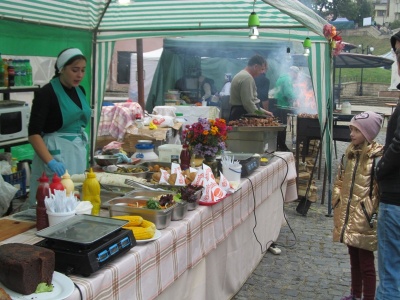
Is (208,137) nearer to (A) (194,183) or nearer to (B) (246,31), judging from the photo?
(A) (194,183)

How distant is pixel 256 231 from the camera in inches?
171

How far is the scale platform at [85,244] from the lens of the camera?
185 centimetres

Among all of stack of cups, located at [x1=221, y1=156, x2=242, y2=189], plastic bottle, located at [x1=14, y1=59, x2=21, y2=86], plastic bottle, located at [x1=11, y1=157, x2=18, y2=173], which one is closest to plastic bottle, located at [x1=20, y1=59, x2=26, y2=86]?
plastic bottle, located at [x1=14, y1=59, x2=21, y2=86]

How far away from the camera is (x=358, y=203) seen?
3.31 meters

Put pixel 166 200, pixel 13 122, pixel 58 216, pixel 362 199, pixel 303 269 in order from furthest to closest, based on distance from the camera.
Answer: pixel 13 122, pixel 303 269, pixel 362 199, pixel 166 200, pixel 58 216

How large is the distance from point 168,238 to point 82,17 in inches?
173

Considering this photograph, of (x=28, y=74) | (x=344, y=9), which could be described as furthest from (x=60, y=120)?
(x=344, y=9)

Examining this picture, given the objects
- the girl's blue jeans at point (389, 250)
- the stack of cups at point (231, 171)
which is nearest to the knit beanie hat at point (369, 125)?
the girl's blue jeans at point (389, 250)

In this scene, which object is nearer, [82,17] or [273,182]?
[273,182]

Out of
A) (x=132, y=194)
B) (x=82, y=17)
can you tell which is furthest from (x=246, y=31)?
(x=132, y=194)

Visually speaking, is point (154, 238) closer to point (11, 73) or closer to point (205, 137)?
point (205, 137)

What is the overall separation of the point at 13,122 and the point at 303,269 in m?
3.68

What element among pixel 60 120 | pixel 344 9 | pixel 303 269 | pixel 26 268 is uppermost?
pixel 344 9

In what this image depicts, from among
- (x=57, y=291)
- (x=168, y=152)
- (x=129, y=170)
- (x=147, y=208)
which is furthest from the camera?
(x=168, y=152)
